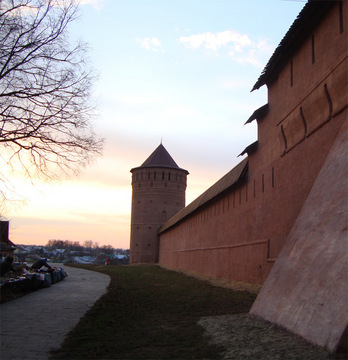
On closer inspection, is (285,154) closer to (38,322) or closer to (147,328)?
(147,328)

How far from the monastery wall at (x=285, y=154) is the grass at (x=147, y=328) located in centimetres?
223

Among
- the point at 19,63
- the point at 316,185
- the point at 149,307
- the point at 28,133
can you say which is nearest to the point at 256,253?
the point at 149,307

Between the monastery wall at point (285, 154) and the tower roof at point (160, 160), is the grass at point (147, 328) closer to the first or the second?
the monastery wall at point (285, 154)

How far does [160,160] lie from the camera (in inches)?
1585

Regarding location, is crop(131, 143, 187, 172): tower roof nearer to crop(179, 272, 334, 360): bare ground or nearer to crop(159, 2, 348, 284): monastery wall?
crop(159, 2, 348, 284): monastery wall

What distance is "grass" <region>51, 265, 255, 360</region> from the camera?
178 inches

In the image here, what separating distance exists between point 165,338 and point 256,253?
23.1ft

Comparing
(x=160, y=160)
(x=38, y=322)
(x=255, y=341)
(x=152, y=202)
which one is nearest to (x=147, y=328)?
(x=38, y=322)

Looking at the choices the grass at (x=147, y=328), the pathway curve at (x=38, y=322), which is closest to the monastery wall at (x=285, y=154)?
the grass at (x=147, y=328)

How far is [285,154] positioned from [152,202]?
97.1 ft

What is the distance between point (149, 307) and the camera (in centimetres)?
820

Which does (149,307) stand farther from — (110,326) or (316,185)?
(316,185)

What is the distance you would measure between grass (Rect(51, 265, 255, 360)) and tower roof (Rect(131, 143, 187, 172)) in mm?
30419

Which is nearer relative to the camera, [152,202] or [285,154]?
[285,154]
